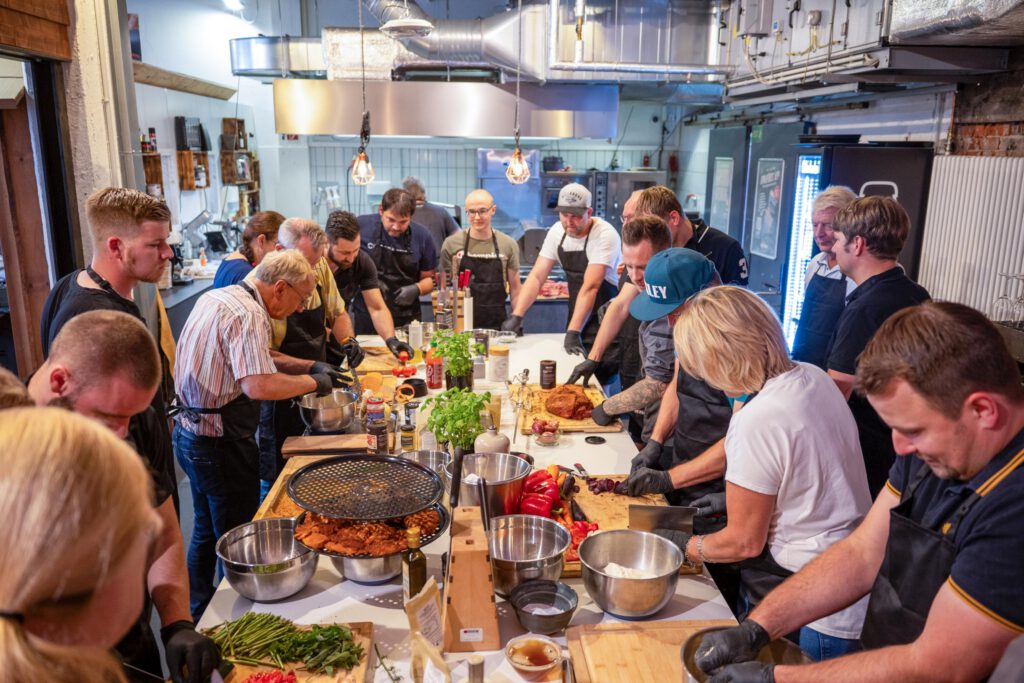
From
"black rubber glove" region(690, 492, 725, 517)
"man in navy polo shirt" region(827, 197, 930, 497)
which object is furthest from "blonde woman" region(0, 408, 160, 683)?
"man in navy polo shirt" region(827, 197, 930, 497)

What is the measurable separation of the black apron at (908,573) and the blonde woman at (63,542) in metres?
1.63

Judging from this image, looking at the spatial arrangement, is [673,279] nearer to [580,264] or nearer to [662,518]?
[662,518]

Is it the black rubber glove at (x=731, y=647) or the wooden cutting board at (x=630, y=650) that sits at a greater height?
the black rubber glove at (x=731, y=647)

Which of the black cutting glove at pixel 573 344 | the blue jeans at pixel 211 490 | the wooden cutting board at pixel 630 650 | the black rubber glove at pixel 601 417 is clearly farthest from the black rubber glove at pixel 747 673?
the black cutting glove at pixel 573 344

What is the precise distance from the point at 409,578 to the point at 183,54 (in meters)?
8.74

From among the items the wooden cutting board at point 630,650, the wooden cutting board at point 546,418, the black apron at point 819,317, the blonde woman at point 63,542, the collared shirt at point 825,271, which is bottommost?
the wooden cutting board at point 630,650

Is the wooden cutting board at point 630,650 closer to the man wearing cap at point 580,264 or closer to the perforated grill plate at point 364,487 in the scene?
the perforated grill plate at point 364,487

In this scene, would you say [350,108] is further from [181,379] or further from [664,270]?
[664,270]

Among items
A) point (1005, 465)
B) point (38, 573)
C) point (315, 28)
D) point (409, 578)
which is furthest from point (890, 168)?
point (315, 28)

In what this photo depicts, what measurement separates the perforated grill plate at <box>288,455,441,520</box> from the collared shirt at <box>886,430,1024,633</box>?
1.38m

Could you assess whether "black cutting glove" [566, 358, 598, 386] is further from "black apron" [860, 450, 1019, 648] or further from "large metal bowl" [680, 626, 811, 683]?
"black apron" [860, 450, 1019, 648]

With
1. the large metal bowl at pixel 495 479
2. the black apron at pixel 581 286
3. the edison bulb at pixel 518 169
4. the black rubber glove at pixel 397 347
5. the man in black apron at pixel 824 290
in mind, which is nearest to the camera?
the large metal bowl at pixel 495 479

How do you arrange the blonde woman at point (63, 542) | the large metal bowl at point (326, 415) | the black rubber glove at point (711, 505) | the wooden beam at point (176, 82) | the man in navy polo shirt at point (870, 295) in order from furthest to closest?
the wooden beam at point (176, 82) → the large metal bowl at point (326, 415) → the man in navy polo shirt at point (870, 295) → the black rubber glove at point (711, 505) → the blonde woman at point (63, 542)

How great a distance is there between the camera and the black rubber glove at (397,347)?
4816mm
